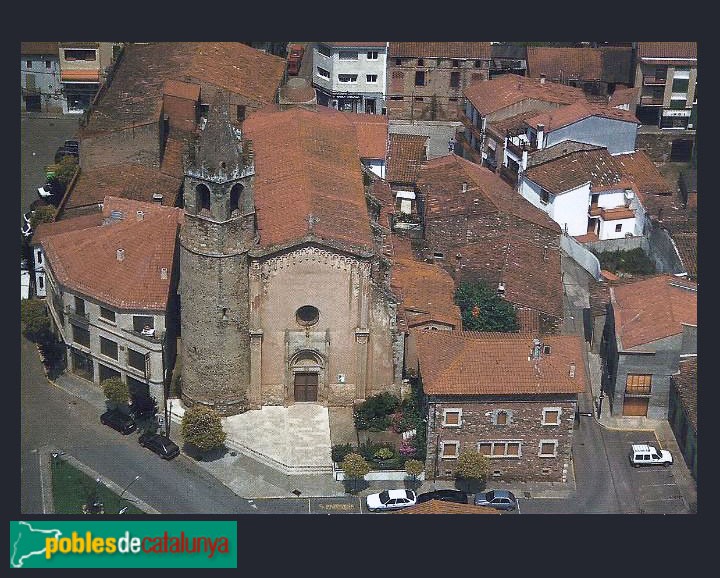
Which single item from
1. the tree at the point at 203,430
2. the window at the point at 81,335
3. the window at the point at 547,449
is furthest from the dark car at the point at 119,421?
the window at the point at 547,449

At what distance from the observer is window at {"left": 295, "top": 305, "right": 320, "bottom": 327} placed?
9172cm

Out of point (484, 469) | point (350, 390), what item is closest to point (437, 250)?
point (350, 390)

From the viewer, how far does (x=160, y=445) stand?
9062 centimetres

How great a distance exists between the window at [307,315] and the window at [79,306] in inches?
541

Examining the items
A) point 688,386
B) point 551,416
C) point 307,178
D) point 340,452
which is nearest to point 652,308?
point 688,386

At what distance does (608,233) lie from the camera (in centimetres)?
11419

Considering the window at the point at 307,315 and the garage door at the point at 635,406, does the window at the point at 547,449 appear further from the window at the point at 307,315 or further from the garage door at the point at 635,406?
the window at the point at 307,315

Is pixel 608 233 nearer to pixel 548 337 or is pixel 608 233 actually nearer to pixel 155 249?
pixel 548 337

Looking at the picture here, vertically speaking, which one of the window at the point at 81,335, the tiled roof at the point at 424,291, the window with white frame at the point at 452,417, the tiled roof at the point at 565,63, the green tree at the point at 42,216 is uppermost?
the tiled roof at the point at 565,63

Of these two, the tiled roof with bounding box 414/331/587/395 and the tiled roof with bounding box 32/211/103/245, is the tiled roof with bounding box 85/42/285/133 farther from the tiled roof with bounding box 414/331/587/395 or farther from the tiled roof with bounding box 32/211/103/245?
the tiled roof with bounding box 414/331/587/395

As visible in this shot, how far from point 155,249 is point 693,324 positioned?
33.5 meters

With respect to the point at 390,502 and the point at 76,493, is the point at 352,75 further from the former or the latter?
the point at 76,493

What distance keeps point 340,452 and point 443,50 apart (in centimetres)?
5364

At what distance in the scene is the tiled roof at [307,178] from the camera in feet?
A: 300
